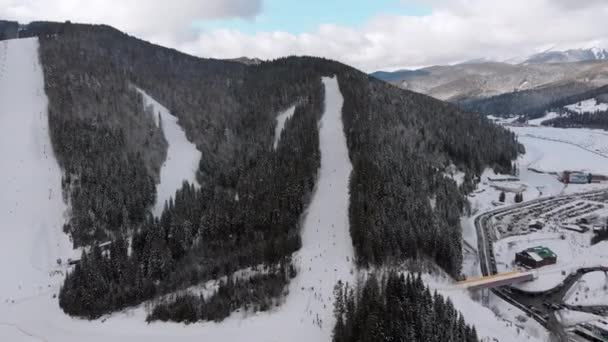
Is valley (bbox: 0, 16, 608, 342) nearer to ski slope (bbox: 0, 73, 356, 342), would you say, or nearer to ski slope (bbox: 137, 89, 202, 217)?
ski slope (bbox: 0, 73, 356, 342)

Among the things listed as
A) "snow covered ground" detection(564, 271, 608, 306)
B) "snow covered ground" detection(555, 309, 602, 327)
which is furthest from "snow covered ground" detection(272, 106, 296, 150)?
"snow covered ground" detection(555, 309, 602, 327)

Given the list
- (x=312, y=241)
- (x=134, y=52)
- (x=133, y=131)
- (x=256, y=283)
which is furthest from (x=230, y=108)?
(x=256, y=283)

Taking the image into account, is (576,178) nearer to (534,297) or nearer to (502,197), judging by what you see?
(502,197)

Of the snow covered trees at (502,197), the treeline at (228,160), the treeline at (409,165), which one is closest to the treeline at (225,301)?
the treeline at (228,160)

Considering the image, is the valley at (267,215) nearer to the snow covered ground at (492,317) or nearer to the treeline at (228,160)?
the snow covered ground at (492,317)

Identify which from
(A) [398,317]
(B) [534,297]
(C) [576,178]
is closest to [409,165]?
(B) [534,297]

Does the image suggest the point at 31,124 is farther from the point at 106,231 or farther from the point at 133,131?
the point at 106,231
